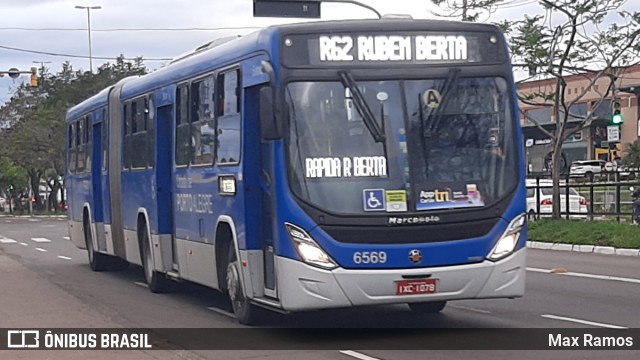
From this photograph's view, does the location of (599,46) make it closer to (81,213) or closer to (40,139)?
(81,213)

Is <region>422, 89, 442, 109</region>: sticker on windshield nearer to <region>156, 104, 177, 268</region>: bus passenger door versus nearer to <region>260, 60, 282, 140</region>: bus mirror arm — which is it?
<region>260, 60, 282, 140</region>: bus mirror arm

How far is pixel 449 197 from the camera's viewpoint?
467 inches

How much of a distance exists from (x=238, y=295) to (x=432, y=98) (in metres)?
3.44

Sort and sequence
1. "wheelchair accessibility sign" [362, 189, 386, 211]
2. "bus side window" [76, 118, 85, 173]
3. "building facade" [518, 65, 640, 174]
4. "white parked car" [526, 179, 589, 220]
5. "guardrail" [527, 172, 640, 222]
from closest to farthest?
"wheelchair accessibility sign" [362, 189, 386, 211]
"bus side window" [76, 118, 85, 173]
"guardrail" [527, 172, 640, 222]
"white parked car" [526, 179, 589, 220]
"building facade" [518, 65, 640, 174]

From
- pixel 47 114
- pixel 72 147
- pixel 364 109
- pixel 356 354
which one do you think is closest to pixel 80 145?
pixel 72 147

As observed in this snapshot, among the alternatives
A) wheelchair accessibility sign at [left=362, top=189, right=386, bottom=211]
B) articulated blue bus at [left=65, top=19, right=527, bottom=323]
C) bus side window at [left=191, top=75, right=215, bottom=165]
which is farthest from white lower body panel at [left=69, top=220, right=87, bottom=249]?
wheelchair accessibility sign at [left=362, top=189, right=386, bottom=211]

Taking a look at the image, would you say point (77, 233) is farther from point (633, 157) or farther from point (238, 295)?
point (633, 157)

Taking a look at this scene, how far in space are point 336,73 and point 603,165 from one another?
4413 cm

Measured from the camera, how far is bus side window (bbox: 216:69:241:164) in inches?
526

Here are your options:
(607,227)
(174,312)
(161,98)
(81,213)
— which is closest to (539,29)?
(607,227)

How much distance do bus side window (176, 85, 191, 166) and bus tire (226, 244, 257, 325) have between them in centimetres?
231

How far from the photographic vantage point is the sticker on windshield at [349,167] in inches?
463

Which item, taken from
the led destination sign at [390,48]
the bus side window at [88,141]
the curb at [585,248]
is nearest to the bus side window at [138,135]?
the bus side window at [88,141]

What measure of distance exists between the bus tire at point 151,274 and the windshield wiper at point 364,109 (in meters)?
6.98
